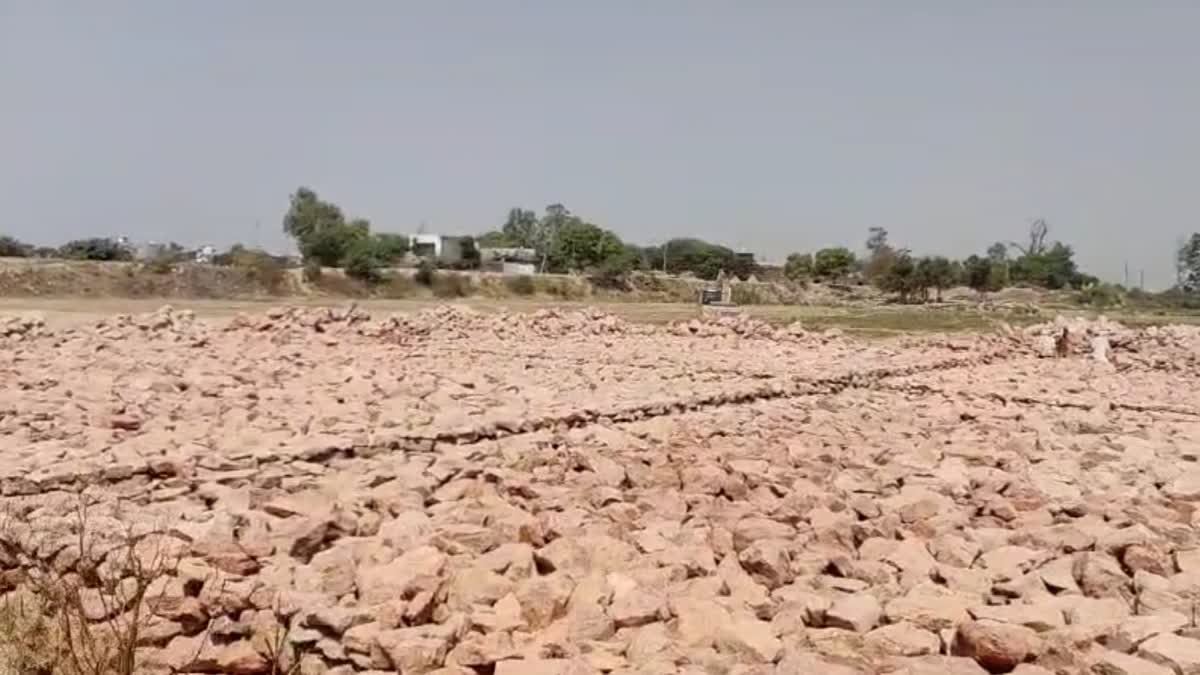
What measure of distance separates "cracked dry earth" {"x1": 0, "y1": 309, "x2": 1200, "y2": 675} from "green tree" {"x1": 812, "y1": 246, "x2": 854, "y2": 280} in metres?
66.0

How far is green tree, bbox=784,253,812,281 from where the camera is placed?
75875 mm

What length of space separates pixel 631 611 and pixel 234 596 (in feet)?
4.90

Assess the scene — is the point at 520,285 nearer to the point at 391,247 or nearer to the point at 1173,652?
the point at 391,247

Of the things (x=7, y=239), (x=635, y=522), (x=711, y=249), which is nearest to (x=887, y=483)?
(x=635, y=522)

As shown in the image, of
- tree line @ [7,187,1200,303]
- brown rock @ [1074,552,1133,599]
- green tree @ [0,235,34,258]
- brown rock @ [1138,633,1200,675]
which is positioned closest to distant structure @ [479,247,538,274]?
tree line @ [7,187,1200,303]

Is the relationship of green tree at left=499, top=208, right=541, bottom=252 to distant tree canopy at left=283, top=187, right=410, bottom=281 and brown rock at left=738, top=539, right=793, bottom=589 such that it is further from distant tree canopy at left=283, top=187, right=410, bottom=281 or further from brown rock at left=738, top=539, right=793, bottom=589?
brown rock at left=738, top=539, right=793, bottom=589

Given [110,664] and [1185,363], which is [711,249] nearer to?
[1185,363]

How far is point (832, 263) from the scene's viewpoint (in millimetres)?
79438

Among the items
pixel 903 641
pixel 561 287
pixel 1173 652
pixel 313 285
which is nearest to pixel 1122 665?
pixel 1173 652

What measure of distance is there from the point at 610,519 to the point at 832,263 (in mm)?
76175

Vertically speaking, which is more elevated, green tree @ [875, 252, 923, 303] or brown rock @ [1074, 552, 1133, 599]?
green tree @ [875, 252, 923, 303]

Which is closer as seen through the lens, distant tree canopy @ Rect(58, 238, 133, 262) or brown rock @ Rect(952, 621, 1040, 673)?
brown rock @ Rect(952, 621, 1040, 673)

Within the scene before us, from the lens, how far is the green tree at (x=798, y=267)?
249ft

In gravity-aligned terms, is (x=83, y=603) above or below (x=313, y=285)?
below
